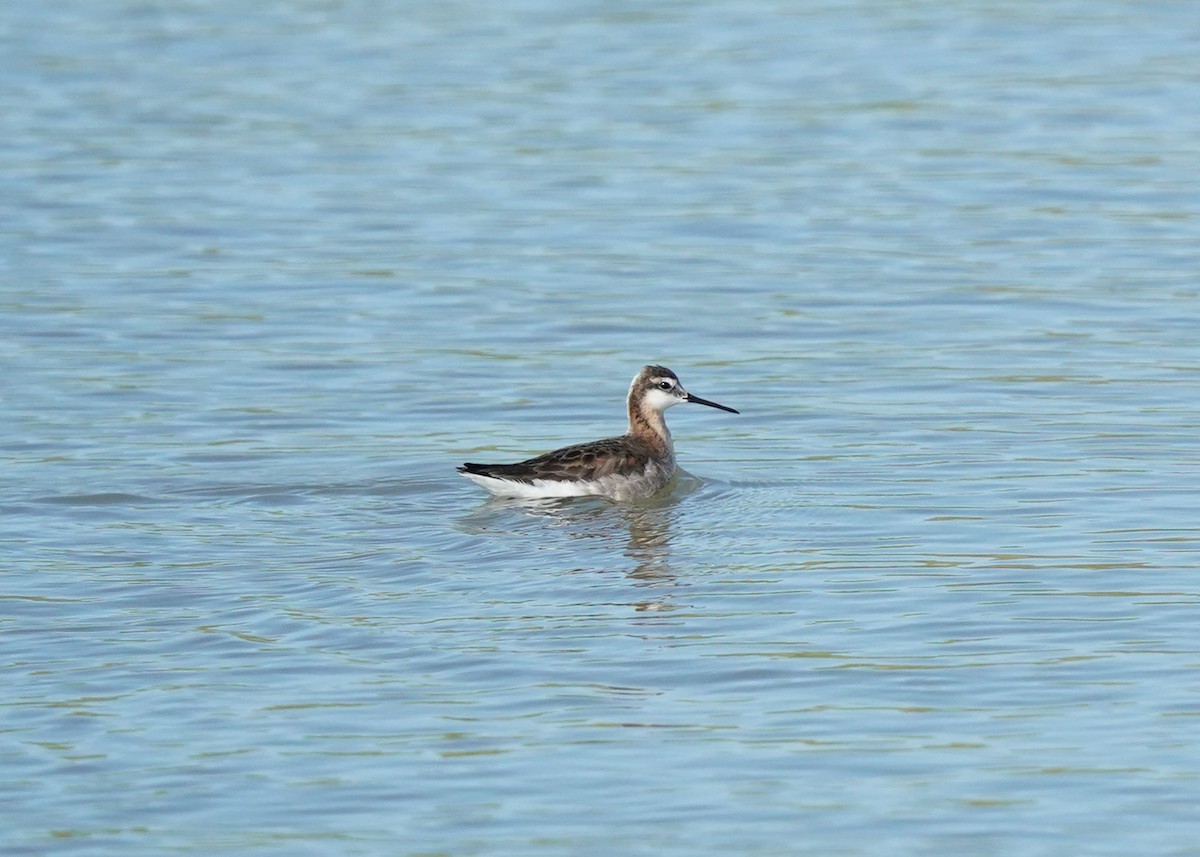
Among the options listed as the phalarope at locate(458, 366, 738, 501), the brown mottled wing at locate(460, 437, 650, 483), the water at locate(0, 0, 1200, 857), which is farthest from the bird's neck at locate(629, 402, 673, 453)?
the water at locate(0, 0, 1200, 857)

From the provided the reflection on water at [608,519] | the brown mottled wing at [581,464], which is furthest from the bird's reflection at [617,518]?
the brown mottled wing at [581,464]

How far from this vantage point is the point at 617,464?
15.1 m

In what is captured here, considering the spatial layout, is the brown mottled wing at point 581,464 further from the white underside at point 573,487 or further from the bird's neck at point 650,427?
the bird's neck at point 650,427

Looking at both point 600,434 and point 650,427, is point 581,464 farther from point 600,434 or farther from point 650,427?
point 600,434

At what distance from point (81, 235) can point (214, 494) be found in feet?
29.8

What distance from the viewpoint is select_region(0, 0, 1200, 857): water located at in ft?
31.4

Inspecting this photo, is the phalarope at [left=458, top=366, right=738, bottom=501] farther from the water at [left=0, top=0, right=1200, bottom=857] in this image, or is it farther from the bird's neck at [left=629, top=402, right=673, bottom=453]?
the water at [left=0, top=0, right=1200, bottom=857]

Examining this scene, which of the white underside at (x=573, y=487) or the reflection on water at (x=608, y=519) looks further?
the white underside at (x=573, y=487)

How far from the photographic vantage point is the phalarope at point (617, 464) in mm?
14461

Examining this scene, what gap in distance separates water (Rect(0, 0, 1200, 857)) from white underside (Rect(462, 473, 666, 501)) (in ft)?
0.45

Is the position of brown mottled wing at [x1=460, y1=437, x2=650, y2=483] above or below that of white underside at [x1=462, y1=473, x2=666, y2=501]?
above

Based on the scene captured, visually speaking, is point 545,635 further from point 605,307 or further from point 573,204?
point 573,204

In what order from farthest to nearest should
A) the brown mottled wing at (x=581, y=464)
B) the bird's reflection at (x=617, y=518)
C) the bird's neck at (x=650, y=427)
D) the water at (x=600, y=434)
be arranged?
the bird's neck at (x=650, y=427)
the brown mottled wing at (x=581, y=464)
the bird's reflection at (x=617, y=518)
the water at (x=600, y=434)

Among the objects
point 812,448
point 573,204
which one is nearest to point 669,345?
point 812,448
